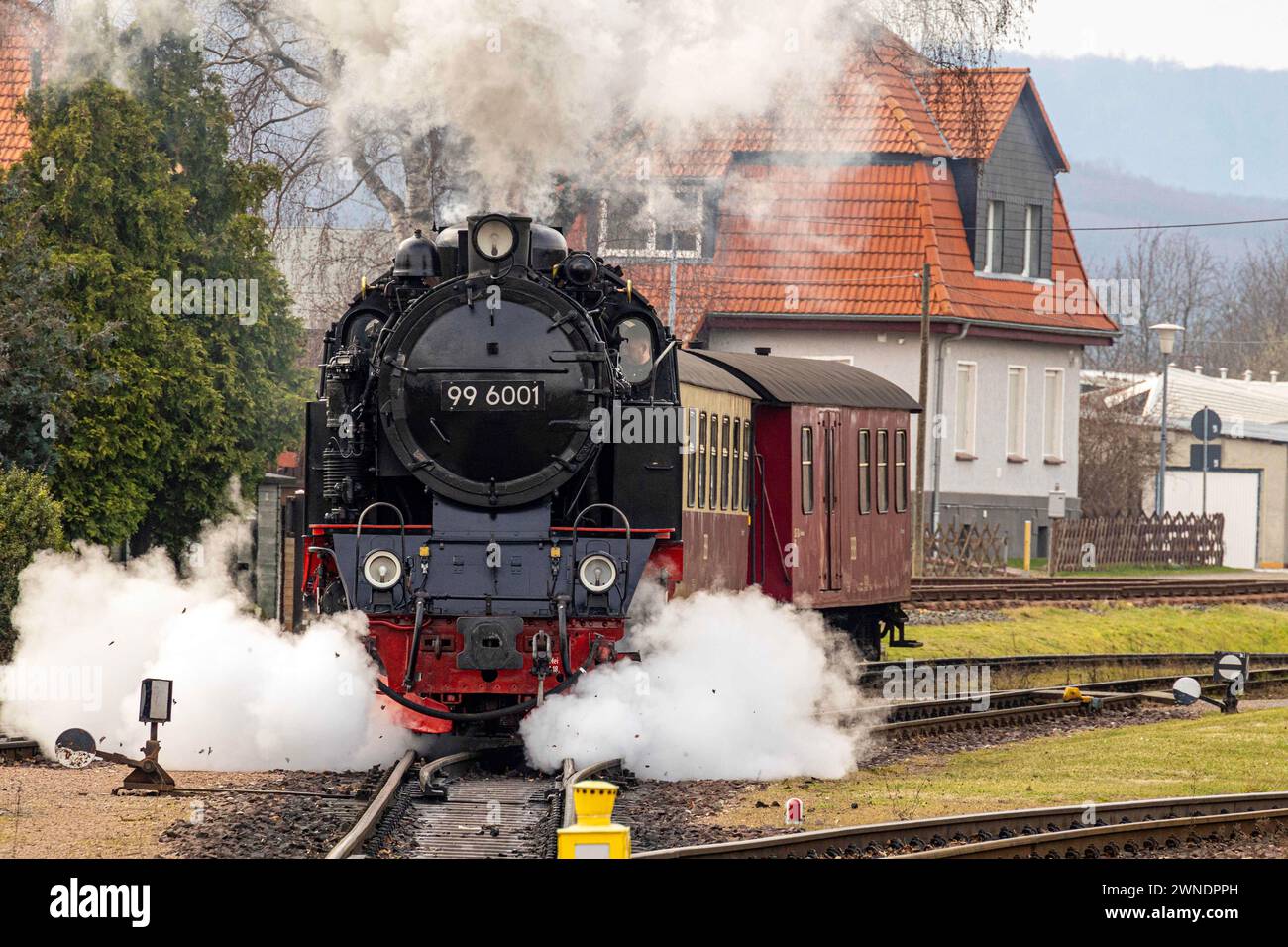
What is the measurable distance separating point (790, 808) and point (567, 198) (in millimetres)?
10123

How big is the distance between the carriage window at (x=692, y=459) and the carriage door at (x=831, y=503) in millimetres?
3653

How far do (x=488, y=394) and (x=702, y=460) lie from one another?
2.53 metres

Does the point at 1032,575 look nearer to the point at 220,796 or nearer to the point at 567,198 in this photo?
the point at 567,198

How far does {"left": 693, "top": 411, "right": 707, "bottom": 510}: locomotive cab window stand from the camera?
14070 millimetres

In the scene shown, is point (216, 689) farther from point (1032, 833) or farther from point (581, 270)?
point (1032, 833)

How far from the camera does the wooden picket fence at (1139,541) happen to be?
3722 centimetres

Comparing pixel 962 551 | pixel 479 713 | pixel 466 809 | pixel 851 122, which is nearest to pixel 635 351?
pixel 479 713

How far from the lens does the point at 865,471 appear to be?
1892cm

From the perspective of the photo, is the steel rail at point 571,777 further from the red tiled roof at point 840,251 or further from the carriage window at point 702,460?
the red tiled roof at point 840,251

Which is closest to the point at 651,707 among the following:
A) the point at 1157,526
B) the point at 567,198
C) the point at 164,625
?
the point at 164,625

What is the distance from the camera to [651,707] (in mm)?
12234

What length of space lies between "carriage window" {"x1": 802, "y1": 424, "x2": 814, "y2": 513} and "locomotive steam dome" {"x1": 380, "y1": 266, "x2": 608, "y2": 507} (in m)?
4.96

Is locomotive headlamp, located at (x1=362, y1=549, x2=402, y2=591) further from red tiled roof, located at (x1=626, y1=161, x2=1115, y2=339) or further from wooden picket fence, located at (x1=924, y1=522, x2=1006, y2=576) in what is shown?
red tiled roof, located at (x1=626, y1=161, x2=1115, y2=339)
